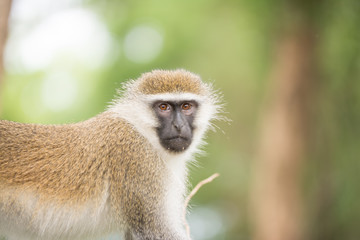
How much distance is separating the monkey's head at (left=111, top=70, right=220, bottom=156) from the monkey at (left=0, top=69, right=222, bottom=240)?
11mm

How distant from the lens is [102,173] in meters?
5.11

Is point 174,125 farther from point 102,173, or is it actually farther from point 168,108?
point 102,173

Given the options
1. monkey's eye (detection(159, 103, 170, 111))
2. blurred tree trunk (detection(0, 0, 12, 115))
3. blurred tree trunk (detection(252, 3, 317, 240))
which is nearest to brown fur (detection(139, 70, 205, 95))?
monkey's eye (detection(159, 103, 170, 111))

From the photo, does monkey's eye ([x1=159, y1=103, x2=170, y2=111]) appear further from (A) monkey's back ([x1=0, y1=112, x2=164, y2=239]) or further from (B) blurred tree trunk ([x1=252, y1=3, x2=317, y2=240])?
(B) blurred tree trunk ([x1=252, y1=3, x2=317, y2=240])

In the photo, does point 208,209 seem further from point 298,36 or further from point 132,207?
point 132,207

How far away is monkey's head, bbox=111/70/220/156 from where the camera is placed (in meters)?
5.31

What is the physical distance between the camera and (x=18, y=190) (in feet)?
16.0

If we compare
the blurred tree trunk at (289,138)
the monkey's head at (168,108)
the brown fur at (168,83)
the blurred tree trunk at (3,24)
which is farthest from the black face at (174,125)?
the blurred tree trunk at (289,138)

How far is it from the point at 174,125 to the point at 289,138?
27.2 ft

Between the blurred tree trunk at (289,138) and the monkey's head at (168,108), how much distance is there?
7.18 m

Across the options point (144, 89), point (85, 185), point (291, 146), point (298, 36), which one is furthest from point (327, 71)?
point (85, 185)

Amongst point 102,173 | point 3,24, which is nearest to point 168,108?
point 102,173

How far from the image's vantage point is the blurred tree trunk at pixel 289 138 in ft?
41.1

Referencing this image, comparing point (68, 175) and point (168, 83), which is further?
point (168, 83)
